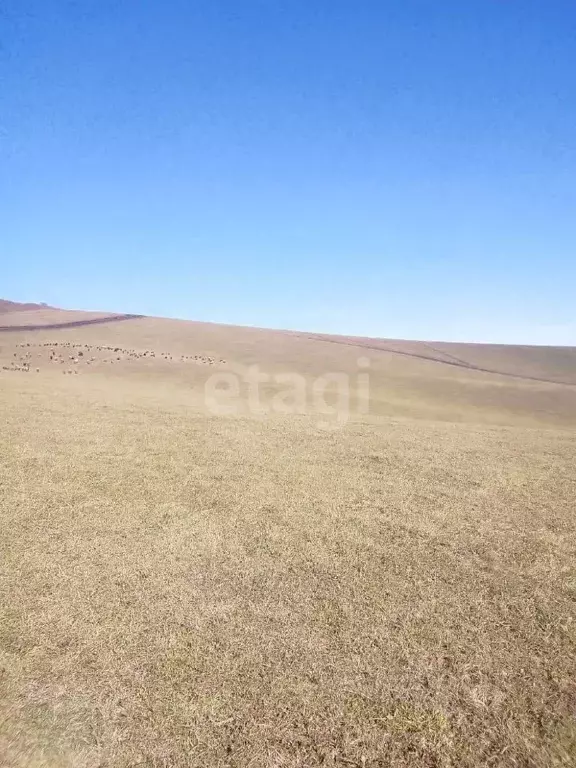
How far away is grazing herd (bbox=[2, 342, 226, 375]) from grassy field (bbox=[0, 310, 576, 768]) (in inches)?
899

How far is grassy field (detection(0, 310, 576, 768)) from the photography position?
3.14 meters

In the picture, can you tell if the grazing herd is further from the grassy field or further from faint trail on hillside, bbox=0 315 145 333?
the grassy field

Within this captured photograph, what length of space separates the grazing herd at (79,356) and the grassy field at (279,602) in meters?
22.8

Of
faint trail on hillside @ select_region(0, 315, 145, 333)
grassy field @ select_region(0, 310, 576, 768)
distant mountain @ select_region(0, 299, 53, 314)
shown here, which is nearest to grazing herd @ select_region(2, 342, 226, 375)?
faint trail on hillside @ select_region(0, 315, 145, 333)

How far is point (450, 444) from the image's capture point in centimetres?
1205

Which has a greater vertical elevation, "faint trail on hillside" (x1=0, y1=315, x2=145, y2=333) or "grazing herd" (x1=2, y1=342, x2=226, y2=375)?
"faint trail on hillside" (x1=0, y1=315, x2=145, y2=333)

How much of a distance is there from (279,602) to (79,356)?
35.8 meters

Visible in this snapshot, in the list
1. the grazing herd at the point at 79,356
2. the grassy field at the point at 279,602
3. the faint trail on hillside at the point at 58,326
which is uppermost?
the faint trail on hillside at the point at 58,326

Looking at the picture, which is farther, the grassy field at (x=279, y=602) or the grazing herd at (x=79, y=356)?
the grazing herd at (x=79, y=356)

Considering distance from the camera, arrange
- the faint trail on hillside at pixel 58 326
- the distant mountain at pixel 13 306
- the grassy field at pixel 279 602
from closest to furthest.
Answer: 1. the grassy field at pixel 279 602
2. the faint trail on hillside at pixel 58 326
3. the distant mountain at pixel 13 306

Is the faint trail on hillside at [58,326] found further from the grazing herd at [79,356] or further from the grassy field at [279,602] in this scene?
the grassy field at [279,602]

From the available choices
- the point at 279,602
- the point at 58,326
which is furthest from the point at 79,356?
the point at 279,602

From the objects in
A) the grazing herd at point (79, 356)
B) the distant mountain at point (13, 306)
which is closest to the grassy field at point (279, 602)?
the grazing herd at point (79, 356)

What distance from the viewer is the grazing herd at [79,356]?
3156cm
